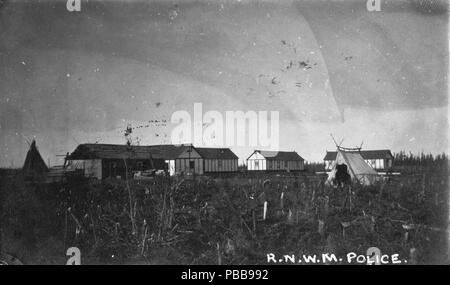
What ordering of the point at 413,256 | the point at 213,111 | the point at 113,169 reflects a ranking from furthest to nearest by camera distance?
1. the point at 113,169
2. the point at 213,111
3. the point at 413,256

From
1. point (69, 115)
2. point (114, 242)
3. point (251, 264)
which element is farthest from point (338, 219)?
point (69, 115)

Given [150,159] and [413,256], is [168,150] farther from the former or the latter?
[413,256]

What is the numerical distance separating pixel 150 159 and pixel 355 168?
108 inches

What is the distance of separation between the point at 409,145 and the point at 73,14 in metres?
4.65

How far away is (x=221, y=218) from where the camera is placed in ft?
14.6

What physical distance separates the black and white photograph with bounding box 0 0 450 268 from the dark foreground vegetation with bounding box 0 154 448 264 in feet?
0.08

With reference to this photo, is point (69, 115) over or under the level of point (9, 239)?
over

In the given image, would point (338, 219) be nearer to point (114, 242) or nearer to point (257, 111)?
point (257, 111)

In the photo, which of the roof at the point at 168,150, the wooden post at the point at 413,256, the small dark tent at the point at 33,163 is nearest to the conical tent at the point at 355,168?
the wooden post at the point at 413,256

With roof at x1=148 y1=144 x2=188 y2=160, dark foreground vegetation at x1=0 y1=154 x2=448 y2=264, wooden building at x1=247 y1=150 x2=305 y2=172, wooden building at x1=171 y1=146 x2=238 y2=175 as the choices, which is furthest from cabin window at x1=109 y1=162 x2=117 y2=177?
wooden building at x1=247 y1=150 x2=305 y2=172

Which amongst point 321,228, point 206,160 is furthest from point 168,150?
point 321,228

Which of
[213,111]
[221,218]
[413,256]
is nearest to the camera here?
[413,256]

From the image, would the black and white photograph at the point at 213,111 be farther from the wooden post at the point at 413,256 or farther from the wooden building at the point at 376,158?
the wooden post at the point at 413,256
